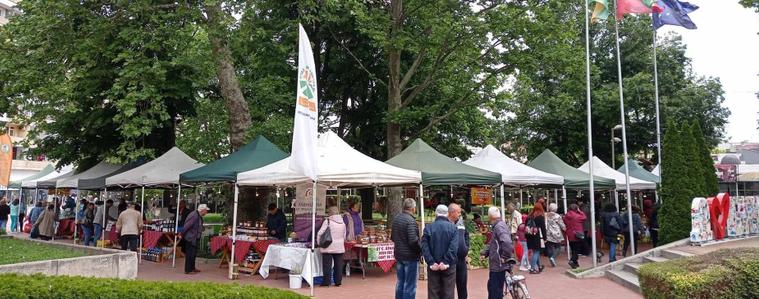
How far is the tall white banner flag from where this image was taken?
31.0 ft

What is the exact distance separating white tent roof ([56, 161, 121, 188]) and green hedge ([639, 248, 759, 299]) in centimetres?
1648

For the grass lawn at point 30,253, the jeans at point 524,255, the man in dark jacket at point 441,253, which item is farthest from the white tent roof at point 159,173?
the man in dark jacket at point 441,253

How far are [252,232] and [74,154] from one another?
415 inches

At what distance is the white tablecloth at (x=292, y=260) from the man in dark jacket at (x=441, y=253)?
3.16m

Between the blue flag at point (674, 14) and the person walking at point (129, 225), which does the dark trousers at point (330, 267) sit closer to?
the person walking at point (129, 225)

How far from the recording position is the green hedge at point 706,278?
20.7 feet

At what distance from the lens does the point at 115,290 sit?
6.37m

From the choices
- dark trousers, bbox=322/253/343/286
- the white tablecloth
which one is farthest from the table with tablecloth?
the white tablecloth

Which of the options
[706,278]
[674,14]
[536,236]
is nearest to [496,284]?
[706,278]

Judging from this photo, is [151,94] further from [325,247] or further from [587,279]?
[587,279]

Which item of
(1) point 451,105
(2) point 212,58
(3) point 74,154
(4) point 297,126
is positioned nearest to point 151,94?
(2) point 212,58

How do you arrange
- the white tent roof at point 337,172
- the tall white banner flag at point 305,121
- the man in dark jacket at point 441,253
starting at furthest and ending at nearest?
the white tent roof at point 337,172 → the tall white banner flag at point 305,121 → the man in dark jacket at point 441,253

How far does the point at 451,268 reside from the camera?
25.1 feet

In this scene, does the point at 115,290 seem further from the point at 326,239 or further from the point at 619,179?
the point at 619,179
